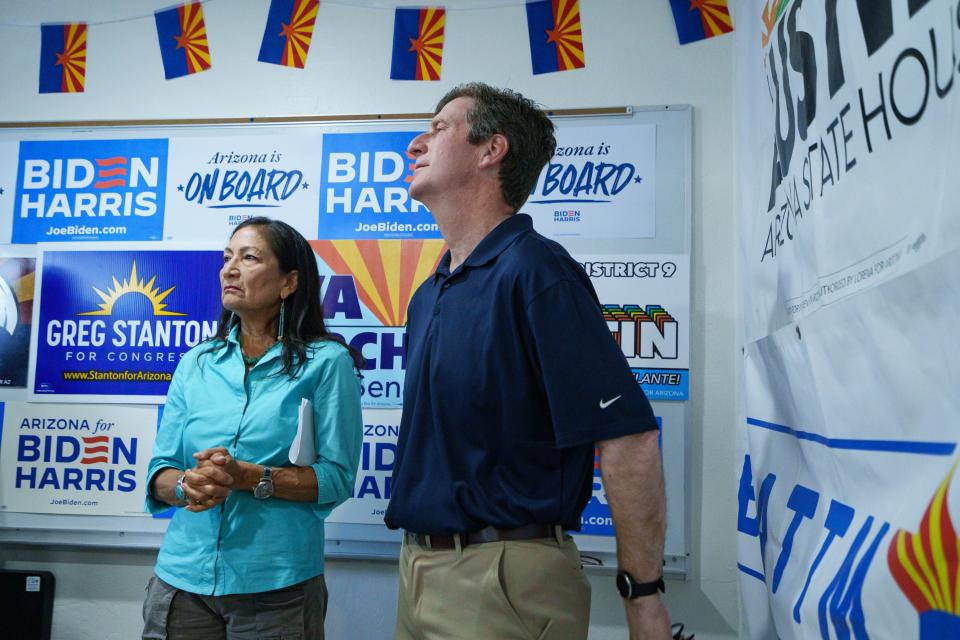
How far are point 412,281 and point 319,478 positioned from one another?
0.84 m

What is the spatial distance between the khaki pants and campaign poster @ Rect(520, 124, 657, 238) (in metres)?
1.30

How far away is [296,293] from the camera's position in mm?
1892

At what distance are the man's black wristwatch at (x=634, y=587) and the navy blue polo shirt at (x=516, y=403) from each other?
0.13 m

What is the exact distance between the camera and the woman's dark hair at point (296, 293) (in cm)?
185

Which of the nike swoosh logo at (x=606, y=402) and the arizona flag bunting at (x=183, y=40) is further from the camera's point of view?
the arizona flag bunting at (x=183, y=40)

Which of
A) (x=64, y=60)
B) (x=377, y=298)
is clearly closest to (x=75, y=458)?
(x=377, y=298)

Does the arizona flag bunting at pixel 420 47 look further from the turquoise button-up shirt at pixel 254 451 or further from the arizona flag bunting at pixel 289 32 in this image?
the turquoise button-up shirt at pixel 254 451

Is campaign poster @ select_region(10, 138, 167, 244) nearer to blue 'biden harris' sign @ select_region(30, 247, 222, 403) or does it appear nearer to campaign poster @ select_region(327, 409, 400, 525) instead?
blue 'biden harris' sign @ select_region(30, 247, 222, 403)

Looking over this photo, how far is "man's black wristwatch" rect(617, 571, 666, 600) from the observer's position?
1020 millimetres

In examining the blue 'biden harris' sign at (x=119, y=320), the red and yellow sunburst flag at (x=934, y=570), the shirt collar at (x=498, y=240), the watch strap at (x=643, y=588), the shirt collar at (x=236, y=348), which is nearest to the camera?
the red and yellow sunburst flag at (x=934, y=570)

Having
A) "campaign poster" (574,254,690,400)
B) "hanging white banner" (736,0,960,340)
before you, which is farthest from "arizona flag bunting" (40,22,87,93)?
"hanging white banner" (736,0,960,340)

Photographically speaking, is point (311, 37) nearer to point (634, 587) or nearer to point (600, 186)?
point (600, 186)

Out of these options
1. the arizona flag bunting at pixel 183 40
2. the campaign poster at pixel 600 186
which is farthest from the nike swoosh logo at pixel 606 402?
the arizona flag bunting at pixel 183 40

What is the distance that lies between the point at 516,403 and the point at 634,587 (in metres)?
0.32
